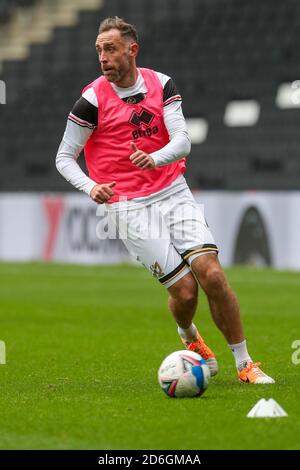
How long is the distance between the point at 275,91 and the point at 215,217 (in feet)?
14.8

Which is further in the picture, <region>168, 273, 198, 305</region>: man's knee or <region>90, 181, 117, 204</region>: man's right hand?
<region>168, 273, 198, 305</region>: man's knee

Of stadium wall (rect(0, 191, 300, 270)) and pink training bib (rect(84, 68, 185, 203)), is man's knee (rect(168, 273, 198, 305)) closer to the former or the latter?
pink training bib (rect(84, 68, 185, 203))

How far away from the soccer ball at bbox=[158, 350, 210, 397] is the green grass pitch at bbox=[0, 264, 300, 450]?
84 millimetres

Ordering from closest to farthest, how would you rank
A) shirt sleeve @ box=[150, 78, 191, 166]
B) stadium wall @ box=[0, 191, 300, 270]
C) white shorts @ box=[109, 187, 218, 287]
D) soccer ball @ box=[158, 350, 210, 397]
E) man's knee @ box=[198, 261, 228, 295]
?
soccer ball @ box=[158, 350, 210, 397] < man's knee @ box=[198, 261, 228, 295] < shirt sleeve @ box=[150, 78, 191, 166] < white shorts @ box=[109, 187, 218, 287] < stadium wall @ box=[0, 191, 300, 270]

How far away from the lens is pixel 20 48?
95.3 ft

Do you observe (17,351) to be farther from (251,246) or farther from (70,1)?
(70,1)

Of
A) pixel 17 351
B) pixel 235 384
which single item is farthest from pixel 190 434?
pixel 17 351

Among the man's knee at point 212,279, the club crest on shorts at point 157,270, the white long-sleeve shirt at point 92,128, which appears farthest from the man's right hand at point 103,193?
the man's knee at point 212,279

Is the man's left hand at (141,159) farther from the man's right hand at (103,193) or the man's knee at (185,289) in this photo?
the man's knee at (185,289)

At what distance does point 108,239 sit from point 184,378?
49.4ft

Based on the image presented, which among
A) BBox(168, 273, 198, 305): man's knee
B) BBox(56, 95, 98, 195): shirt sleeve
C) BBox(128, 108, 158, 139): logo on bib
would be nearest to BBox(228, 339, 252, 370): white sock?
BBox(168, 273, 198, 305): man's knee

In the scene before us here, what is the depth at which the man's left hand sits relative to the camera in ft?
22.7

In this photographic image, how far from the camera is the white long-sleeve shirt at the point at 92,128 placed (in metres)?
7.27

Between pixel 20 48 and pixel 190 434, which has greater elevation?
pixel 20 48
